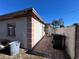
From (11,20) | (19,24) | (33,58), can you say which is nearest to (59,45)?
(33,58)

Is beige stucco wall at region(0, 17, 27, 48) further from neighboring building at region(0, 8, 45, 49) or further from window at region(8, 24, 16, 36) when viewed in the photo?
window at region(8, 24, 16, 36)

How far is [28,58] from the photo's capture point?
5496mm

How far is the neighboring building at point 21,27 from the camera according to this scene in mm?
7484

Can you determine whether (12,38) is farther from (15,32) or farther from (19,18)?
(19,18)

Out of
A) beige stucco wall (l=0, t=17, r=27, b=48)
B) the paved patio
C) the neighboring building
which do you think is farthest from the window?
the paved patio

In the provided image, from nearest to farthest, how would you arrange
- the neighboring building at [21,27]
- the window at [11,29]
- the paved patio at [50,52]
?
the paved patio at [50,52]
the neighboring building at [21,27]
the window at [11,29]

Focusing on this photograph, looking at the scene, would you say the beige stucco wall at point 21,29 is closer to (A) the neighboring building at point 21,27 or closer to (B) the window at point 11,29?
(A) the neighboring building at point 21,27

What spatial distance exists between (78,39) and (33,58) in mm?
2976

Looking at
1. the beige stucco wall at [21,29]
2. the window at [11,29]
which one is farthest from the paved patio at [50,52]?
the window at [11,29]

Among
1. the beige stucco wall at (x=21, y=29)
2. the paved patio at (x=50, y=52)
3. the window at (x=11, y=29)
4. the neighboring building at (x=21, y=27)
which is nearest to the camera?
the paved patio at (x=50, y=52)

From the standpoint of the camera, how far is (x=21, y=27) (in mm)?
7926

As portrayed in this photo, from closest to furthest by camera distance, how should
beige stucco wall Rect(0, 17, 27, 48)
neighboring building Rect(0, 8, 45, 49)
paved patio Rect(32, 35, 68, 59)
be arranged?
paved patio Rect(32, 35, 68, 59) → neighboring building Rect(0, 8, 45, 49) → beige stucco wall Rect(0, 17, 27, 48)

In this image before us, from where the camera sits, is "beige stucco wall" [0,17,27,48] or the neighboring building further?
"beige stucco wall" [0,17,27,48]

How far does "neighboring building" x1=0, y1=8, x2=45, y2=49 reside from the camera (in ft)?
24.6
